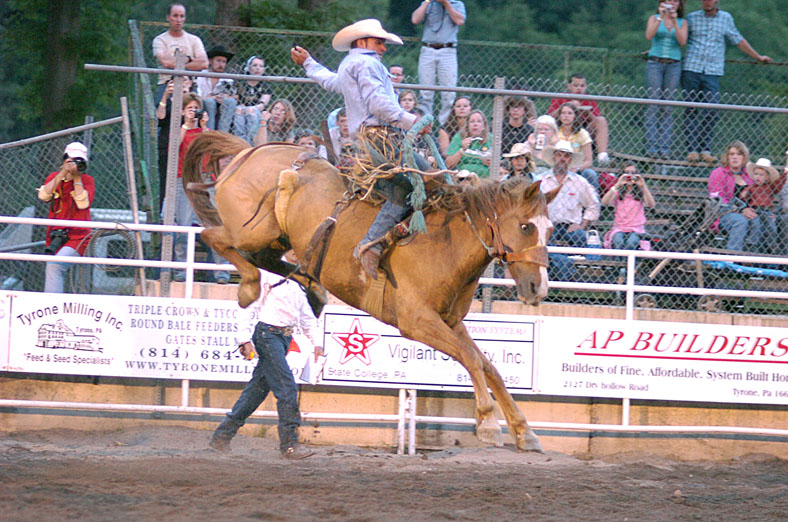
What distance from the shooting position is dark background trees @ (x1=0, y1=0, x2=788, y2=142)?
15.3m

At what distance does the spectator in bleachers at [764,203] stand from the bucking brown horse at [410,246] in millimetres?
4253

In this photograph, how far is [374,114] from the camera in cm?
679

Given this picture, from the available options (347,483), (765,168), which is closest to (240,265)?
(347,483)

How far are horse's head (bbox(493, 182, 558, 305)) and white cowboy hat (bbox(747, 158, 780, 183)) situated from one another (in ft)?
14.7

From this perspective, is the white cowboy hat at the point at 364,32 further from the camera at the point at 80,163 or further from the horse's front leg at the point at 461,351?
the camera at the point at 80,163

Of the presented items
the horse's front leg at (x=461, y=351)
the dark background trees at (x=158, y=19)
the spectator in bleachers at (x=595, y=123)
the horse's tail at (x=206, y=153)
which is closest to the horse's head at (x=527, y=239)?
the horse's front leg at (x=461, y=351)

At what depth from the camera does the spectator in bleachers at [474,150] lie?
9.39m

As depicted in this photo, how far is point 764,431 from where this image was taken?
30.0 feet

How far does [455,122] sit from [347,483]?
4.16m

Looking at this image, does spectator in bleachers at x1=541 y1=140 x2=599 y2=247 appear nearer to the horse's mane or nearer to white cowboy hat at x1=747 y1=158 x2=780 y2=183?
white cowboy hat at x1=747 y1=158 x2=780 y2=183

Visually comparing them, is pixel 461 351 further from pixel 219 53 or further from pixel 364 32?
pixel 219 53

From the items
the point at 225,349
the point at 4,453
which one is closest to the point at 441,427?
the point at 225,349

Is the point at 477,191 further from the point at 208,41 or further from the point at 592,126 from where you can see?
the point at 208,41

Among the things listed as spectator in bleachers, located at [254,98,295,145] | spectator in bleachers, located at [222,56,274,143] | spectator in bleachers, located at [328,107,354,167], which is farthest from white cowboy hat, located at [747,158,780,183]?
spectator in bleachers, located at [222,56,274,143]
